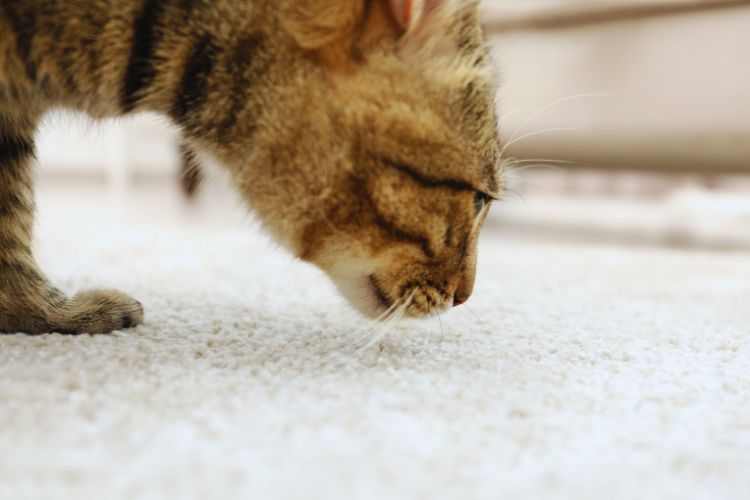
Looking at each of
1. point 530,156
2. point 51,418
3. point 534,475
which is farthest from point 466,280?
point 530,156

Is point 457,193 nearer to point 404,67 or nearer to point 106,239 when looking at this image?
point 404,67

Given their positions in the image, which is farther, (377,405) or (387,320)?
(387,320)

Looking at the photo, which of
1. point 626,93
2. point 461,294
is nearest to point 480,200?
point 461,294

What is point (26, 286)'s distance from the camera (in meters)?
0.76

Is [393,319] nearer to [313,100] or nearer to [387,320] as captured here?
[387,320]

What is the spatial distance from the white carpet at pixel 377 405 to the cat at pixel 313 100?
0.13 m

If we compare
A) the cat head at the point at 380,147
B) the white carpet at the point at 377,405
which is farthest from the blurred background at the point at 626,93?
the cat head at the point at 380,147

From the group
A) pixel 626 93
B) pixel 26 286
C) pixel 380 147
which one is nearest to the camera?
pixel 380 147

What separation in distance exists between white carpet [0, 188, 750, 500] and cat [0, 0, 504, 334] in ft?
0.41

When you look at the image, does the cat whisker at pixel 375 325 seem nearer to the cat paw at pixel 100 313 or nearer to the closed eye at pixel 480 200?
the closed eye at pixel 480 200

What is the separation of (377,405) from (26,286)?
0.45m

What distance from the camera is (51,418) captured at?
49 cm

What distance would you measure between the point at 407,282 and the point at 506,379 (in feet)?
0.46

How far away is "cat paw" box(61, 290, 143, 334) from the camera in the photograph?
2.49 feet
